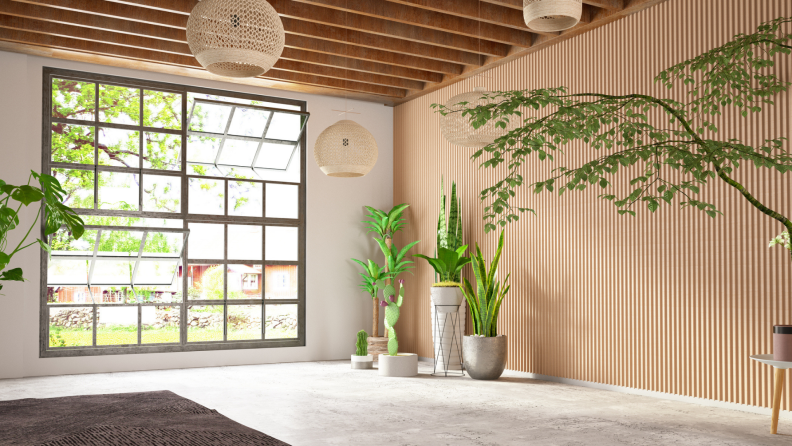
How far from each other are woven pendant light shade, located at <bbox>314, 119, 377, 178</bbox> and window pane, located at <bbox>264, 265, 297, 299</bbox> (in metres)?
2.34

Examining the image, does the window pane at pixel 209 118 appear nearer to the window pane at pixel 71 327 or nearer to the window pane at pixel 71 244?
the window pane at pixel 71 244

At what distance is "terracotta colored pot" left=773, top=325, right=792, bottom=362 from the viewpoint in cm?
402

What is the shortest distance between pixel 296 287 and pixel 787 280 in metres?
5.43

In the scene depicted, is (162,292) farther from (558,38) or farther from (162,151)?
(558,38)

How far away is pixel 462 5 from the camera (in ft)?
20.1

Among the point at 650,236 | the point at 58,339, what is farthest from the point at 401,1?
the point at 58,339

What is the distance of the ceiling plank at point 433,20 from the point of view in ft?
19.8

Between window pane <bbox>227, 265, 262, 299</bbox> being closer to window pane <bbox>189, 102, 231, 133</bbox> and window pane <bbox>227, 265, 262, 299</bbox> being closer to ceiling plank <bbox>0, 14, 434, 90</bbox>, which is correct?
window pane <bbox>189, 102, 231, 133</bbox>

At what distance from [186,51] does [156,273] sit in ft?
7.99

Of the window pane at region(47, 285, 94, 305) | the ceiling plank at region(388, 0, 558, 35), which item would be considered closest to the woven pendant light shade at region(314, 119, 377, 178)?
the ceiling plank at region(388, 0, 558, 35)

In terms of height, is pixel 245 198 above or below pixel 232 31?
below

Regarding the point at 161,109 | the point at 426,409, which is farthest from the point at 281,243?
the point at 426,409

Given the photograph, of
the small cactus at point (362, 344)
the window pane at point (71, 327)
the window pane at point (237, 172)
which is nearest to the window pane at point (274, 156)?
the window pane at point (237, 172)

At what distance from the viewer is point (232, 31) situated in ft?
13.0
